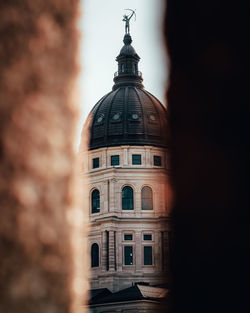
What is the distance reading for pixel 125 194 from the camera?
79.5 meters

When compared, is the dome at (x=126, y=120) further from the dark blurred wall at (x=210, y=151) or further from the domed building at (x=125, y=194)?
the dark blurred wall at (x=210, y=151)

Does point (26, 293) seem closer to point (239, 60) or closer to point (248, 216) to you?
point (248, 216)

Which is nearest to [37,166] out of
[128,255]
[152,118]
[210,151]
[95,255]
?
[210,151]

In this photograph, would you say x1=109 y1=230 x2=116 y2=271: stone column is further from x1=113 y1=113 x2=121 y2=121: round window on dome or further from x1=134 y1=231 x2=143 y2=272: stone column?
x1=113 y1=113 x2=121 y2=121: round window on dome

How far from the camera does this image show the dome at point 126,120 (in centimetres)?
8150

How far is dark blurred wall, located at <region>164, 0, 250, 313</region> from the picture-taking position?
211cm

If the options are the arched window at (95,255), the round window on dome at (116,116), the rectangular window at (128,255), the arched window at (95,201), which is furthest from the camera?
the round window on dome at (116,116)

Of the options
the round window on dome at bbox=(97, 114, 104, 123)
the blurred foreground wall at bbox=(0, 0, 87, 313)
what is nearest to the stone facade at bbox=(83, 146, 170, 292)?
the round window on dome at bbox=(97, 114, 104, 123)

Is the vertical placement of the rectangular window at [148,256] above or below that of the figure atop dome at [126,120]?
below

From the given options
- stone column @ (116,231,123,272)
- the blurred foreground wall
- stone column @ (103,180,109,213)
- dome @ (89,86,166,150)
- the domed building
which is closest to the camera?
the blurred foreground wall

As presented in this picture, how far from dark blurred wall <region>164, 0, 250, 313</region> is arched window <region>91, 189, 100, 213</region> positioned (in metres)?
77.6

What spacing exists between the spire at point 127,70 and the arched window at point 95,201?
60.0ft

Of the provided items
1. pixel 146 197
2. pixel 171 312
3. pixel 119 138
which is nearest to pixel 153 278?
pixel 146 197

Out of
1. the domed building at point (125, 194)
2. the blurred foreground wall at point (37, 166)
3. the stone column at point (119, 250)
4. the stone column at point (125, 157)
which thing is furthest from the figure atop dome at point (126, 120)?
the blurred foreground wall at point (37, 166)
